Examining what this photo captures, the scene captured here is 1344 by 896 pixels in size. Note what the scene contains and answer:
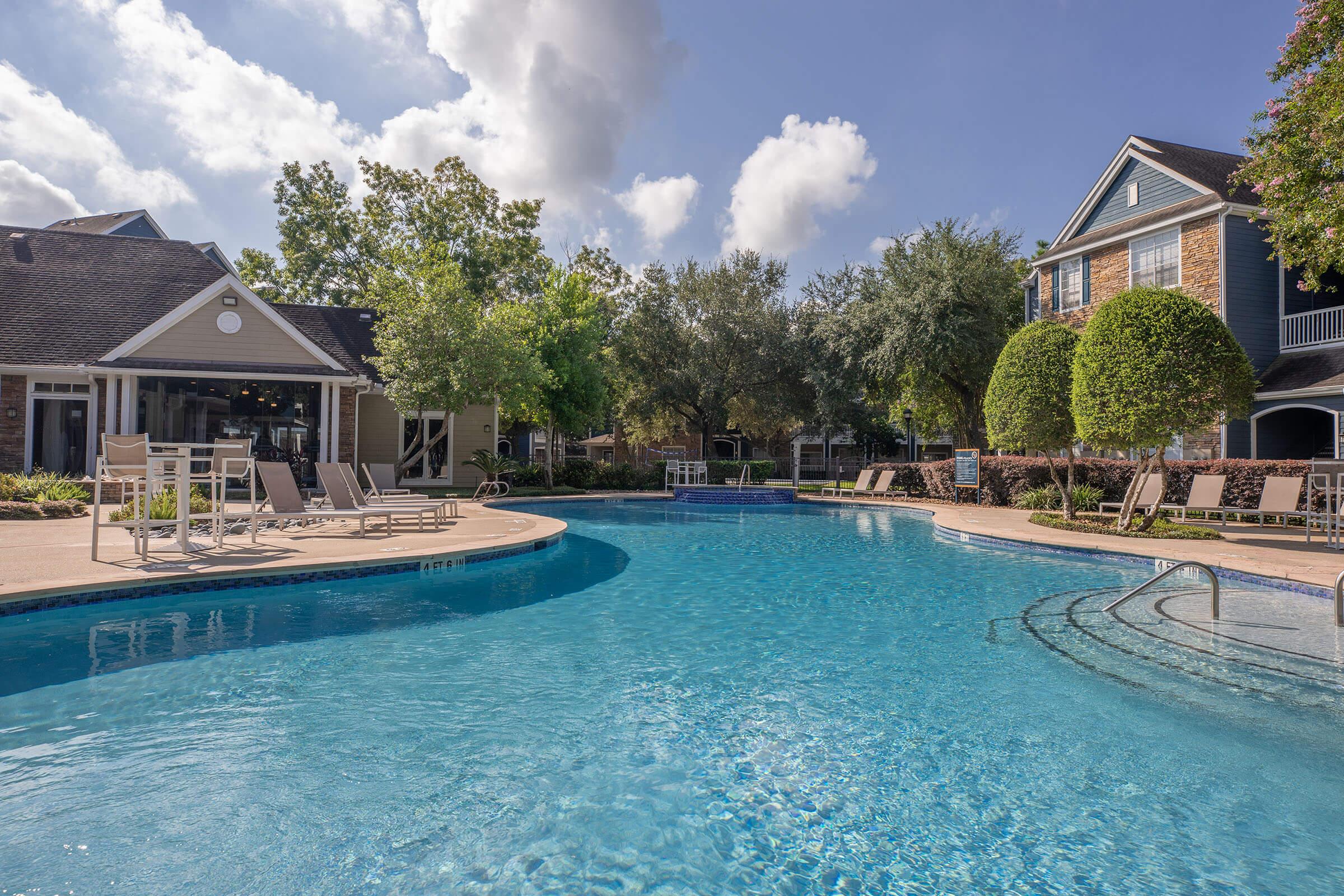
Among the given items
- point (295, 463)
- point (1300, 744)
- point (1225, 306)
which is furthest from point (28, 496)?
point (1225, 306)

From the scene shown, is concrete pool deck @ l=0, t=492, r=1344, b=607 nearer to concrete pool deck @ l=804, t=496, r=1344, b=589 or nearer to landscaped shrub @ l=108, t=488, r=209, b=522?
concrete pool deck @ l=804, t=496, r=1344, b=589

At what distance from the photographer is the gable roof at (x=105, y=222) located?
25766 millimetres

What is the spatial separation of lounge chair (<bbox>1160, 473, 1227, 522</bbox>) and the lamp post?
38.7 feet

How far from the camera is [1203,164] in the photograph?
1855 cm

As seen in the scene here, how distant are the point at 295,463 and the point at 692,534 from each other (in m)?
12.4

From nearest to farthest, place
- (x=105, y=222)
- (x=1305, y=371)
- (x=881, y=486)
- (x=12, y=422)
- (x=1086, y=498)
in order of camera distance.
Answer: (x=1086, y=498)
(x=1305, y=371)
(x=12, y=422)
(x=881, y=486)
(x=105, y=222)

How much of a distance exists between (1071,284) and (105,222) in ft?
118

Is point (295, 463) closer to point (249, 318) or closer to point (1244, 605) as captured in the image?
point (249, 318)

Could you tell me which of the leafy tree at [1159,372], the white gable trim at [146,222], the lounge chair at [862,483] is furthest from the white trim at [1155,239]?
the white gable trim at [146,222]

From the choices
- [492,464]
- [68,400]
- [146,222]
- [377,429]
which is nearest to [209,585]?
[492,464]

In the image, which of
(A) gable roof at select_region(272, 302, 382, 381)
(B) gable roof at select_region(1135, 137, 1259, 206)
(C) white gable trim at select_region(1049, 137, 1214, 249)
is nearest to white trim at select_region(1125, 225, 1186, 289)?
(C) white gable trim at select_region(1049, 137, 1214, 249)

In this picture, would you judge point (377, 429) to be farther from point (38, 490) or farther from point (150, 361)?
point (38, 490)

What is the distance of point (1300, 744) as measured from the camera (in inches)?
142

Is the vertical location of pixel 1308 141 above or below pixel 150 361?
above
